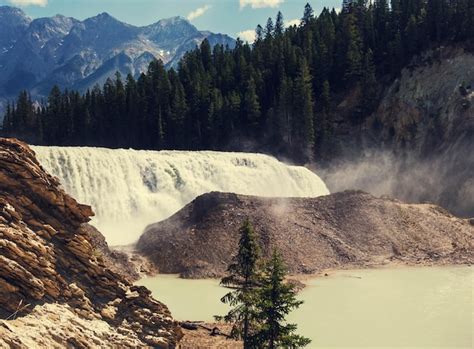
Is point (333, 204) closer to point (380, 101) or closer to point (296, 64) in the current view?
point (380, 101)

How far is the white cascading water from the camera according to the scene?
5222cm

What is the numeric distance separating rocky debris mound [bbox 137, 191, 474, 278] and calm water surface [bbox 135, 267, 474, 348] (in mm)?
2459

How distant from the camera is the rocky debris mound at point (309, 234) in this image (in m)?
44.2

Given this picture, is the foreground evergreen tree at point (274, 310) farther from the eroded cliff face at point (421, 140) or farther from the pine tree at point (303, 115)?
the pine tree at point (303, 115)

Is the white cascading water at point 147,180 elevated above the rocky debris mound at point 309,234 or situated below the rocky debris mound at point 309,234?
above

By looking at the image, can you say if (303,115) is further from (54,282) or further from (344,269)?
(54,282)

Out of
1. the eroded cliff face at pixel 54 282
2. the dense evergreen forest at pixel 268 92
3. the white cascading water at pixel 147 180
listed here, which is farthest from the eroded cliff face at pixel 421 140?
the eroded cliff face at pixel 54 282

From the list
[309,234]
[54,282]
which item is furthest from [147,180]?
[54,282]

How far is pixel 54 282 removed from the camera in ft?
52.0

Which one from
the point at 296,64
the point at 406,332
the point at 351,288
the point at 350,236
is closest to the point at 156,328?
the point at 406,332

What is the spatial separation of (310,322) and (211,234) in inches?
688

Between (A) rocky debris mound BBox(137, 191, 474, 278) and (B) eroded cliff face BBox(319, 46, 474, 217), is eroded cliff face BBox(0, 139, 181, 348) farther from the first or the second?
(B) eroded cliff face BBox(319, 46, 474, 217)

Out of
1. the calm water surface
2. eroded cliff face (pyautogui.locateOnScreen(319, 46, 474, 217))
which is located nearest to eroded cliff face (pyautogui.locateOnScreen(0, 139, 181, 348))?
the calm water surface

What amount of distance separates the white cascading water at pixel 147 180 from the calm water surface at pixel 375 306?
13.7 metres
